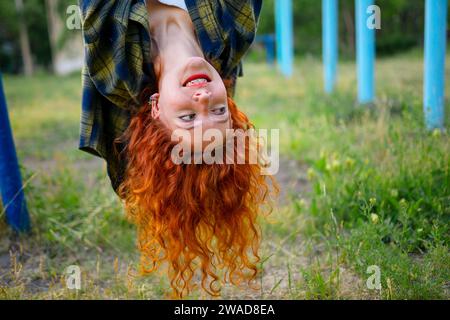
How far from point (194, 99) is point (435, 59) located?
2.34 m

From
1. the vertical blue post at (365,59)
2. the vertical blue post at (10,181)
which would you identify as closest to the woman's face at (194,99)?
the vertical blue post at (10,181)

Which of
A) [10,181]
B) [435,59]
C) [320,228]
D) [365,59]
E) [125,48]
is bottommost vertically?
[320,228]

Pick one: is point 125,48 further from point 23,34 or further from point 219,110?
point 23,34

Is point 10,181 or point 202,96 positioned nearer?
point 202,96

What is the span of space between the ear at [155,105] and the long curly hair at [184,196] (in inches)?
1.0

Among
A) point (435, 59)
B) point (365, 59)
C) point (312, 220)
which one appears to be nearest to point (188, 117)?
point (312, 220)

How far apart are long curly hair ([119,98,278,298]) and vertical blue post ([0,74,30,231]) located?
999 millimetres

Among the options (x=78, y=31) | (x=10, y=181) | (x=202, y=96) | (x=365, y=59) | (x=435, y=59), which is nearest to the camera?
(x=202, y=96)

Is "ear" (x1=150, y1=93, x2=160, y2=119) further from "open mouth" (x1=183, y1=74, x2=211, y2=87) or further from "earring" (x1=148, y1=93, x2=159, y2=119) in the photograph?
"open mouth" (x1=183, y1=74, x2=211, y2=87)

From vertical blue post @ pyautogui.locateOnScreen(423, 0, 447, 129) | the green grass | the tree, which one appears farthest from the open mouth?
the tree

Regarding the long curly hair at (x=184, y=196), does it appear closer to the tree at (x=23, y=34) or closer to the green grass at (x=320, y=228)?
the green grass at (x=320, y=228)

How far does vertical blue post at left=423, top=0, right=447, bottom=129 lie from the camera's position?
3.41m

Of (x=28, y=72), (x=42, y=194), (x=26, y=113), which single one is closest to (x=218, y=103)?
(x=42, y=194)

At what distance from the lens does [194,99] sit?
184 cm
